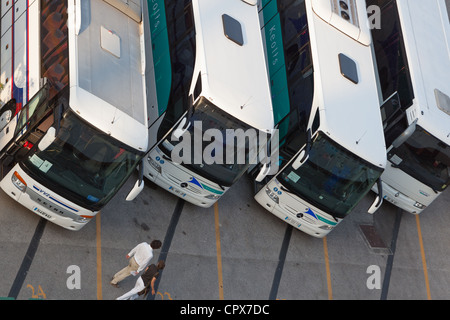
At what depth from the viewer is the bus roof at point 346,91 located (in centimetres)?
1655

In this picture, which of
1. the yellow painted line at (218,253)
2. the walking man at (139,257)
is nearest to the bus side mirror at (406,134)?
the yellow painted line at (218,253)

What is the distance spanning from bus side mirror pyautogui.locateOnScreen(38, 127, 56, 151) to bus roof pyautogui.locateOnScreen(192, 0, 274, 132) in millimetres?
2963

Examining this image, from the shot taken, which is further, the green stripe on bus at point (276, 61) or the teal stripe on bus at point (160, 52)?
the green stripe on bus at point (276, 61)

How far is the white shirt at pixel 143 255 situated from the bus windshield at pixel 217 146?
246 centimetres

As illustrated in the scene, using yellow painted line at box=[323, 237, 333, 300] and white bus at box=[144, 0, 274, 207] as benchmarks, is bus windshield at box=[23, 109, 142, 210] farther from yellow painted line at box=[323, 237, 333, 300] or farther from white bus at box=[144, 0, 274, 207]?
yellow painted line at box=[323, 237, 333, 300]

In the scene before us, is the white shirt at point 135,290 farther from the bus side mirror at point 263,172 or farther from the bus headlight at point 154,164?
the bus side mirror at point 263,172

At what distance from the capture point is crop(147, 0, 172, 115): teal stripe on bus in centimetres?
1653

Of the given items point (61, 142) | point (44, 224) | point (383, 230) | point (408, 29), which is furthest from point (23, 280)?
point (408, 29)

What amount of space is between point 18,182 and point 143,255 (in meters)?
2.57

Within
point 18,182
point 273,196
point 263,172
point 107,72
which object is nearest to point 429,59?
point 273,196

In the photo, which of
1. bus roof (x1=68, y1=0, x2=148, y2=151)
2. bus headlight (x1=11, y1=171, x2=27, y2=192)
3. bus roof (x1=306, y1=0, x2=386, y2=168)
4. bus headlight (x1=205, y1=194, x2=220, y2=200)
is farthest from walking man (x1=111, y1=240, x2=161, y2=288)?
bus roof (x1=306, y1=0, x2=386, y2=168)

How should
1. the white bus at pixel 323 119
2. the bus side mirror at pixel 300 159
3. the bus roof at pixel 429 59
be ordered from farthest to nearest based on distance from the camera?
the bus roof at pixel 429 59
the white bus at pixel 323 119
the bus side mirror at pixel 300 159

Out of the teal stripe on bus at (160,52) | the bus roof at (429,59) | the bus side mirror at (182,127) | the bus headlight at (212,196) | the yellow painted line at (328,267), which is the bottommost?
the yellow painted line at (328,267)

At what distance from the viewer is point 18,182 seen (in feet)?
48.0
